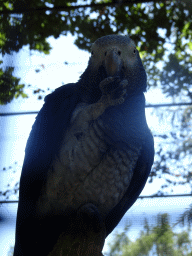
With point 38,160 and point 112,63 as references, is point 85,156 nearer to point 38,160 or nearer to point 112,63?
point 38,160

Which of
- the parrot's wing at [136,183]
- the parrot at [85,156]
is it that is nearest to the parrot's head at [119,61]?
the parrot at [85,156]

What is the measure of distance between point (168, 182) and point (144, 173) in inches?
9.1

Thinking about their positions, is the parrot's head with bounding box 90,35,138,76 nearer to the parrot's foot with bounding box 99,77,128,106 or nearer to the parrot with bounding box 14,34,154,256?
the parrot with bounding box 14,34,154,256

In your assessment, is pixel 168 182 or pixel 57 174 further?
pixel 168 182

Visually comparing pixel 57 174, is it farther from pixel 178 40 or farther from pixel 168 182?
pixel 178 40

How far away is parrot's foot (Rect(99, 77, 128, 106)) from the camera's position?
1.82 ft

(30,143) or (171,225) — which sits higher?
(30,143)

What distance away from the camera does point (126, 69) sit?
0.83 metres

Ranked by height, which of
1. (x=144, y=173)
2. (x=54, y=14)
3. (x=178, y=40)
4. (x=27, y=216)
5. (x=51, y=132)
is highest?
(x=54, y=14)

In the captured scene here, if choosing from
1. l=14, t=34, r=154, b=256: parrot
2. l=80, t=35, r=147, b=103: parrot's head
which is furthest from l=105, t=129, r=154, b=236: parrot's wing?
l=80, t=35, r=147, b=103: parrot's head

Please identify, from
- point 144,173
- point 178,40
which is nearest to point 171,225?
point 144,173

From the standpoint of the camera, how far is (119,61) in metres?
0.77

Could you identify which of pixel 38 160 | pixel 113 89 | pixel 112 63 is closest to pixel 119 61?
pixel 112 63

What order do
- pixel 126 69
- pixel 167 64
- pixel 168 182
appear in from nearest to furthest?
pixel 126 69
pixel 168 182
pixel 167 64
